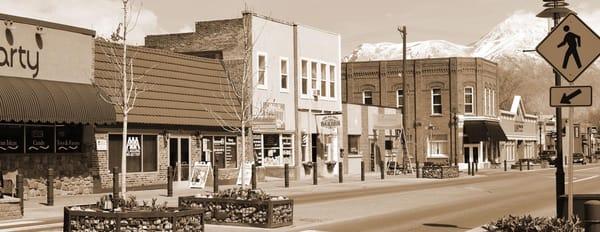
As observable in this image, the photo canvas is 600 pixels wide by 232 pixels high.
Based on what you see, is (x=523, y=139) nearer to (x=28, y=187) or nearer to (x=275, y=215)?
(x=28, y=187)

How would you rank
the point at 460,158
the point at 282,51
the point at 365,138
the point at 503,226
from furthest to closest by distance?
1. the point at 460,158
2. the point at 365,138
3. the point at 282,51
4. the point at 503,226

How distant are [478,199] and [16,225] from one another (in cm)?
1587

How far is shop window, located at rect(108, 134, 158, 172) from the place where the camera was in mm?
30516

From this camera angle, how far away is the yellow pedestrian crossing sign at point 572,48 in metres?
11.7

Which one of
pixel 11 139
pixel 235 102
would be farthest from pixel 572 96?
pixel 235 102

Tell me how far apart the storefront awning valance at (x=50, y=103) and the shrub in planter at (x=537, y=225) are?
56.4ft

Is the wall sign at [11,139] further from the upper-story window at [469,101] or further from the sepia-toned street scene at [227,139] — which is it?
the upper-story window at [469,101]

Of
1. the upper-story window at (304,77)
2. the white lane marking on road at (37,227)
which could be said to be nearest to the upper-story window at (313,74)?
the upper-story window at (304,77)

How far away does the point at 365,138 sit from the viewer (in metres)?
52.5

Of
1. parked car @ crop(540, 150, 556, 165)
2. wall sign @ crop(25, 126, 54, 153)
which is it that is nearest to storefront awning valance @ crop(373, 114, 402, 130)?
wall sign @ crop(25, 126, 54, 153)

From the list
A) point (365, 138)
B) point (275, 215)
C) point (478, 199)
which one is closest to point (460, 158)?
point (365, 138)

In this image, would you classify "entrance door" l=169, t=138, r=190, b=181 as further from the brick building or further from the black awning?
the black awning

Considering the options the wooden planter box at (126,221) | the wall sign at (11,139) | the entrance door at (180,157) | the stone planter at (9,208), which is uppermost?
the wall sign at (11,139)

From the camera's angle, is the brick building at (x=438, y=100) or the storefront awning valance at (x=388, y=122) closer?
the storefront awning valance at (x=388, y=122)
